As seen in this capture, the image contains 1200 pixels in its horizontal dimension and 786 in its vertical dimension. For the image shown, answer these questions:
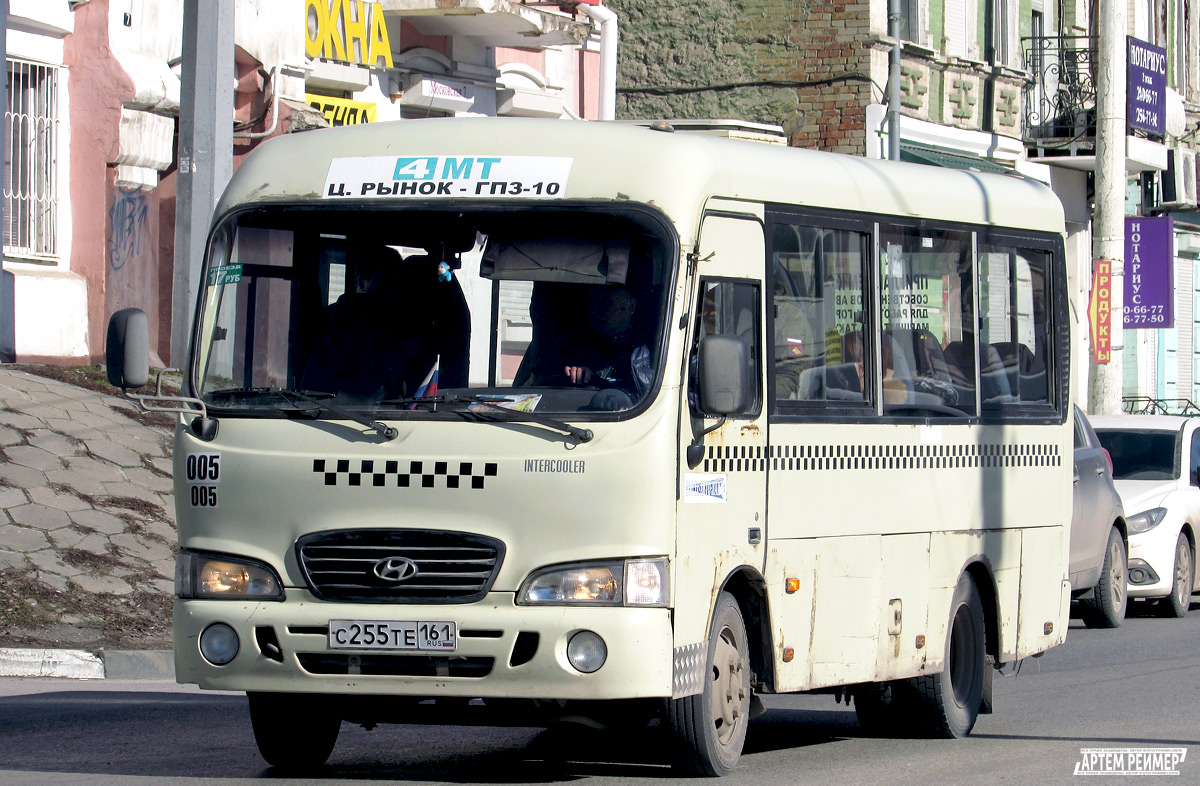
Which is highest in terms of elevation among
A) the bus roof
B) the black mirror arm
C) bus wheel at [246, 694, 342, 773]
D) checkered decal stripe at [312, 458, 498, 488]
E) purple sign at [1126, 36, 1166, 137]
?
purple sign at [1126, 36, 1166, 137]

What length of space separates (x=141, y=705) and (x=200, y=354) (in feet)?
10.3

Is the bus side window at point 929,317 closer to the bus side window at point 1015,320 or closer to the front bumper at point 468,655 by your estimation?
the bus side window at point 1015,320

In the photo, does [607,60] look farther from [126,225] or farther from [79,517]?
[79,517]

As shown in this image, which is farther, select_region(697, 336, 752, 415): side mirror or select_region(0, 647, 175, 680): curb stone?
select_region(0, 647, 175, 680): curb stone

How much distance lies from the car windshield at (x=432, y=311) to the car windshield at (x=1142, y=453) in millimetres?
10705

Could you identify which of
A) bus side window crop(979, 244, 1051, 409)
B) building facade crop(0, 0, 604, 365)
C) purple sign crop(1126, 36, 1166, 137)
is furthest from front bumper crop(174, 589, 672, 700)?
purple sign crop(1126, 36, 1166, 137)

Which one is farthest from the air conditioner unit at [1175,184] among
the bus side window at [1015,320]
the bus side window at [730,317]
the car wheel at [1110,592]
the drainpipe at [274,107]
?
the bus side window at [730,317]

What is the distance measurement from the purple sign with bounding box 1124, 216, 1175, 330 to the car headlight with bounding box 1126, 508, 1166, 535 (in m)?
14.5

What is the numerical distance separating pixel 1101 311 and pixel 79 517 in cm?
1456

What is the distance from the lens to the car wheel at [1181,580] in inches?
637

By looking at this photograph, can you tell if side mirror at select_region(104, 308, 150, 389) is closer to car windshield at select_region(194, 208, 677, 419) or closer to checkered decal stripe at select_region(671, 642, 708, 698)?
car windshield at select_region(194, 208, 677, 419)

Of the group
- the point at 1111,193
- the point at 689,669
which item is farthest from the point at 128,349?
the point at 1111,193

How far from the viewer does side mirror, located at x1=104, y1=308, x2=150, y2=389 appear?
738 cm

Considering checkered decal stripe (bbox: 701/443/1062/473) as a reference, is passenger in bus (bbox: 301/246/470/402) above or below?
above
